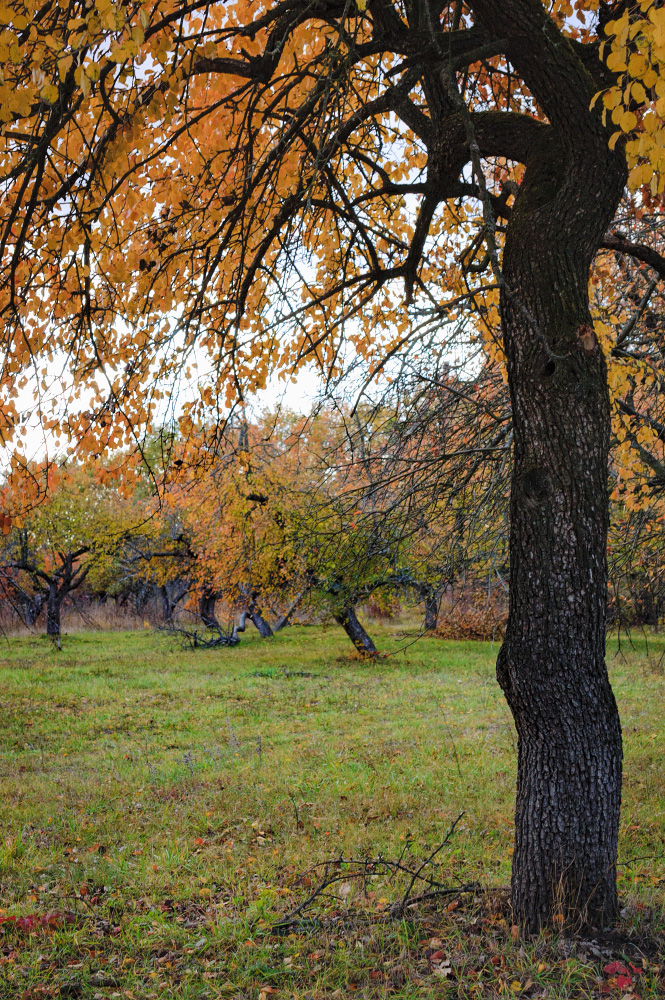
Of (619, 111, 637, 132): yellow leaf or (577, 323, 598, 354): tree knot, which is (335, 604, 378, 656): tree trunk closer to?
(577, 323, 598, 354): tree knot

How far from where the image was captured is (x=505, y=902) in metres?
4.13

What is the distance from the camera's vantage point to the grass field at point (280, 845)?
3689mm

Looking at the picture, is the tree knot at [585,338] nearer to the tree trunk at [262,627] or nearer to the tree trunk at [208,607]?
the tree trunk at [208,607]

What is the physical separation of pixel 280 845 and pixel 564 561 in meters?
3.77

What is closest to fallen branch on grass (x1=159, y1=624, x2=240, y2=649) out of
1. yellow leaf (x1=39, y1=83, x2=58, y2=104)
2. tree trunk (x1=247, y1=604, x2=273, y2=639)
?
tree trunk (x1=247, y1=604, x2=273, y2=639)

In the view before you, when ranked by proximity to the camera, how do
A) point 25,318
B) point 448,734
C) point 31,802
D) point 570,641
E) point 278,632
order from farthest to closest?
1. point 278,632
2. point 448,734
3. point 31,802
4. point 25,318
5. point 570,641

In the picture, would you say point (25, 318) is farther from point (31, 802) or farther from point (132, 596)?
point (132, 596)

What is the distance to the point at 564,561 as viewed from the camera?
3604mm

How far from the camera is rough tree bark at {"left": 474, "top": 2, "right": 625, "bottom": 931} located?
142 inches

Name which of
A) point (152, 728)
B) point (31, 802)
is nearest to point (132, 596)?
point (152, 728)

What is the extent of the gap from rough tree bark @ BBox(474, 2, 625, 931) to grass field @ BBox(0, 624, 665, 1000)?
0.44 m

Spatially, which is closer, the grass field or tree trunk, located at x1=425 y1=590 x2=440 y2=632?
the grass field

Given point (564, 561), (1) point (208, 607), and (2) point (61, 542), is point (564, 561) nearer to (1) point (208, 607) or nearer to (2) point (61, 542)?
(2) point (61, 542)

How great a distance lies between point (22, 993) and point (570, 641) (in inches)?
130
